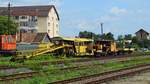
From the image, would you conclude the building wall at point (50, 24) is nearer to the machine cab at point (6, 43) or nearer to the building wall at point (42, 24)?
the building wall at point (42, 24)

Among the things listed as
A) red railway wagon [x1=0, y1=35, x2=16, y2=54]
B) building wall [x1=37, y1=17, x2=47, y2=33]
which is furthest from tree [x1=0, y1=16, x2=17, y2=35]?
red railway wagon [x1=0, y1=35, x2=16, y2=54]

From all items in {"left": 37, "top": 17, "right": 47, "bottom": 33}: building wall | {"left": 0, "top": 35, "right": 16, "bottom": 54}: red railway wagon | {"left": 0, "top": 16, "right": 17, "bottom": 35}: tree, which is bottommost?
{"left": 0, "top": 35, "right": 16, "bottom": 54}: red railway wagon

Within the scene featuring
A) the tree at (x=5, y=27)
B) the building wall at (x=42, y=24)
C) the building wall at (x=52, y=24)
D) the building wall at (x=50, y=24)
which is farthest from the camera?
the building wall at (x=52, y=24)

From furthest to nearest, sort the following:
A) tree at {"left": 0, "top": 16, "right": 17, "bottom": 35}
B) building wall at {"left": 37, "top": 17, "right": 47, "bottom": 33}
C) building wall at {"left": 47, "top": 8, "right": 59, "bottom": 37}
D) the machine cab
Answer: building wall at {"left": 47, "top": 8, "right": 59, "bottom": 37}
building wall at {"left": 37, "top": 17, "right": 47, "bottom": 33}
tree at {"left": 0, "top": 16, "right": 17, "bottom": 35}
the machine cab

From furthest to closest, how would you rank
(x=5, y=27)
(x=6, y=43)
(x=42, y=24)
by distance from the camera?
1. (x=42, y=24)
2. (x=5, y=27)
3. (x=6, y=43)

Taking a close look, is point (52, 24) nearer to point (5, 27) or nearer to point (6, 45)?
point (5, 27)

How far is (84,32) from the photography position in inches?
5512

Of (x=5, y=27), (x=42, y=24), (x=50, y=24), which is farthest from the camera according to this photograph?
(x=50, y=24)

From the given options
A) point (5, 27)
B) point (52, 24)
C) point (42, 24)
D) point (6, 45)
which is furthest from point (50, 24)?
point (6, 45)

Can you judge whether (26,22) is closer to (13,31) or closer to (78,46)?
(13,31)

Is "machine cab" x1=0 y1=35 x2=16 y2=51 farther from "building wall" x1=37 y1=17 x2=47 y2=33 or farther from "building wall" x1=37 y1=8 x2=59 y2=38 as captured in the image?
"building wall" x1=37 y1=17 x2=47 y2=33

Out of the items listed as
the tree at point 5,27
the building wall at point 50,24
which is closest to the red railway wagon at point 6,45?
the tree at point 5,27

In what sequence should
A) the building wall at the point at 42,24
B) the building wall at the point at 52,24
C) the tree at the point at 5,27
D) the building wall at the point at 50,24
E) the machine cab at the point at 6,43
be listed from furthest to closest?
the building wall at the point at 52,24 → the building wall at the point at 50,24 → the building wall at the point at 42,24 → the tree at the point at 5,27 → the machine cab at the point at 6,43

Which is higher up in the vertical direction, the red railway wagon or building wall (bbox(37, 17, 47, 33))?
building wall (bbox(37, 17, 47, 33))
